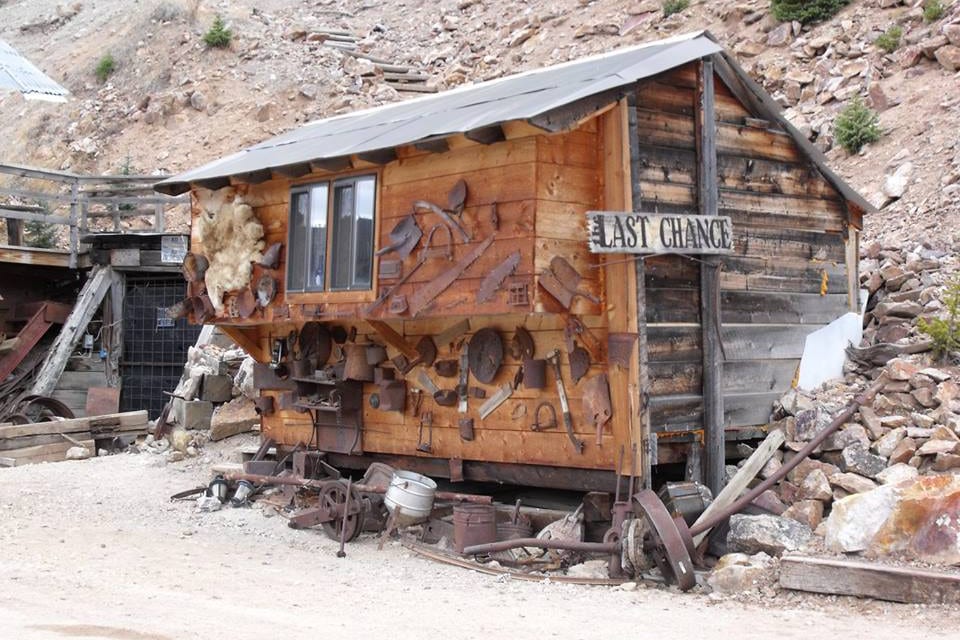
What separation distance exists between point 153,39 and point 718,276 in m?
30.3

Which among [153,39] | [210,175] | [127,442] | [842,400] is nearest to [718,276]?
[842,400]

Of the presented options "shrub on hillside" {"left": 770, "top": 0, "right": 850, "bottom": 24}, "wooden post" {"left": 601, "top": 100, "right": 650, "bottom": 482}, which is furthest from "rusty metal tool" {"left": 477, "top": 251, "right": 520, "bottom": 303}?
"shrub on hillside" {"left": 770, "top": 0, "right": 850, "bottom": 24}

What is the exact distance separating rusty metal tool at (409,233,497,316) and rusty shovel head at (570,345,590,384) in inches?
46.7

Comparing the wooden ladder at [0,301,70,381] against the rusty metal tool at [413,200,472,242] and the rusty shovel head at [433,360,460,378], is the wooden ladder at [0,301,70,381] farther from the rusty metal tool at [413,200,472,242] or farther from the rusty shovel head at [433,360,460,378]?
the rusty metal tool at [413,200,472,242]

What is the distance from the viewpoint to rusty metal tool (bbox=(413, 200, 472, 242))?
9.32 meters

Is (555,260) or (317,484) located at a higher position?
(555,260)

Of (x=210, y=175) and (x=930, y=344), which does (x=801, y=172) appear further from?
(x=210, y=175)

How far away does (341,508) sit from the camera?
34.4 ft

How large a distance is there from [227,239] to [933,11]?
1396 centimetres

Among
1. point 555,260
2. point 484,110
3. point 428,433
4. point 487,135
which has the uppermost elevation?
point 484,110

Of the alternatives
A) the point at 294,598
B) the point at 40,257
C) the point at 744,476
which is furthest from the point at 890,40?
Answer: the point at 294,598

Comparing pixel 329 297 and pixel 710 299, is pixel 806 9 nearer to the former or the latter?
pixel 710 299

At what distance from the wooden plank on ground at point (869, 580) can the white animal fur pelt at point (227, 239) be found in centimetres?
664

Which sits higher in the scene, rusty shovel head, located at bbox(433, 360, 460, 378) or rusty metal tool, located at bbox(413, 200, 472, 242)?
rusty metal tool, located at bbox(413, 200, 472, 242)
